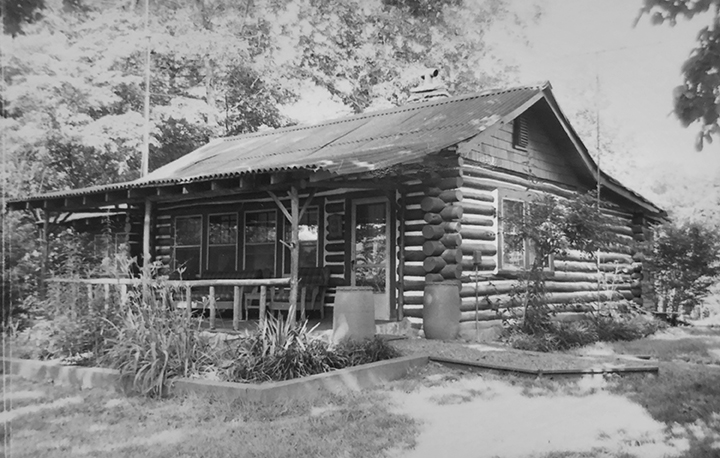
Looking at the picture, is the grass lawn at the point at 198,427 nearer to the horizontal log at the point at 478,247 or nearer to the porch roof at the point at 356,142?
the porch roof at the point at 356,142

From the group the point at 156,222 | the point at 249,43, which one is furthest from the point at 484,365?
the point at 156,222

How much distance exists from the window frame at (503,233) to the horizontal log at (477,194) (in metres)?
0.20

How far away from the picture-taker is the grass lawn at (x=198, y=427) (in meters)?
3.73

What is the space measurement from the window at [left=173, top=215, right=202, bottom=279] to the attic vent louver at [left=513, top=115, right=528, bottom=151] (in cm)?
595

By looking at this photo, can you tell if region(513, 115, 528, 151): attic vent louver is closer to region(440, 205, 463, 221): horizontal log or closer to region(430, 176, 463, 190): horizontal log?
region(430, 176, 463, 190): horizontal log

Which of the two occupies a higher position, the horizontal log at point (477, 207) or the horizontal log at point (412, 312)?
the horizontal log at point (477, 207)

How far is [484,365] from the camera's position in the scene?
584cm

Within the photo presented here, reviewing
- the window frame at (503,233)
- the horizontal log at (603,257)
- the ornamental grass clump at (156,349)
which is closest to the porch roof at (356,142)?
the window frame at (503,233)

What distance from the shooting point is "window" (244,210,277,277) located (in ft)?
35.9

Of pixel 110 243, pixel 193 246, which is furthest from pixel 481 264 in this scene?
pixel 110 243

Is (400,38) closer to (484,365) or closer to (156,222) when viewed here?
(484,365)

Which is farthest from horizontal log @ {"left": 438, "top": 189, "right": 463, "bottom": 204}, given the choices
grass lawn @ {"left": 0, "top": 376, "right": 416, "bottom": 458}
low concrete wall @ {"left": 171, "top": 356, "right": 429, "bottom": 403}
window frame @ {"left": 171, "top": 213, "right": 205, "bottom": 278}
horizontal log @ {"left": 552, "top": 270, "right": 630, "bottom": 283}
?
window frame @ {"left": 171, "top": 213, "right": 205, "bottom": 278}

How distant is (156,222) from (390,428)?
9.88 metres

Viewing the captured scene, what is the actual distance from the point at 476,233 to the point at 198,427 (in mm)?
5462
